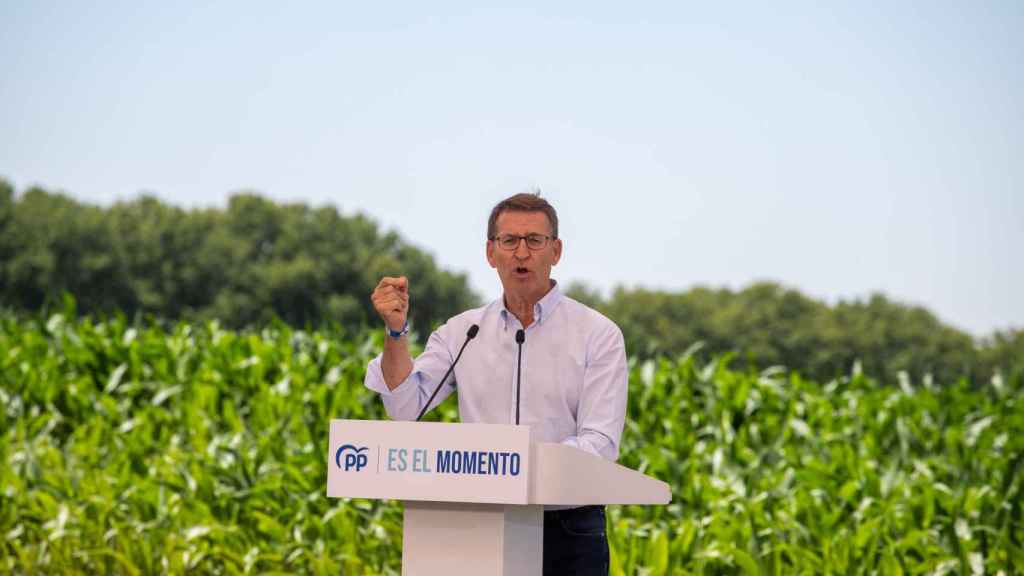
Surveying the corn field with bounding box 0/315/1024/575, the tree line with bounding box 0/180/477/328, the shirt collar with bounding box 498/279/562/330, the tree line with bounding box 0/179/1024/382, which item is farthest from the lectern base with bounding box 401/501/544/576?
the tree line with bounding box 0/180/477/328

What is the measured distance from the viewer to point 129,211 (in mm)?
57188

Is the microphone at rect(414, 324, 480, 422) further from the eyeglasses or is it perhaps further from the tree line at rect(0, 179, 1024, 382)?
the tree line at rect(0, 179, 1024, 382)

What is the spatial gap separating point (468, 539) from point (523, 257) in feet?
2.33

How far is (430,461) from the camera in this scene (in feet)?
9.37

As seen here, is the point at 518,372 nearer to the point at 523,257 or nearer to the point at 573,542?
the point at 523,257

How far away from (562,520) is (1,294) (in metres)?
50.7

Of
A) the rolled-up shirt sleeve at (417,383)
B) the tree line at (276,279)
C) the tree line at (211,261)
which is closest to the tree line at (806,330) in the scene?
the tree line at (276,279)

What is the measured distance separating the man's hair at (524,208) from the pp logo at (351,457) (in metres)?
0.67

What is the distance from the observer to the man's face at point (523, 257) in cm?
321

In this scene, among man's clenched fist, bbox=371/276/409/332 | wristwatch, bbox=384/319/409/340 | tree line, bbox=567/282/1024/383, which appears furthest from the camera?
tree line, bbox=567/282/1024/383

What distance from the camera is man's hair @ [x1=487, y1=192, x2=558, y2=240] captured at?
325cm

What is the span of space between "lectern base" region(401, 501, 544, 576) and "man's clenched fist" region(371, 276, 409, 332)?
17.1 inches

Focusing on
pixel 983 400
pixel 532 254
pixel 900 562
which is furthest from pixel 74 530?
pixel 983 400

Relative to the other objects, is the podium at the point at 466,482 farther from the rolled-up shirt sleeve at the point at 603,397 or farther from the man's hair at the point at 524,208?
the man's hair at the point at 524,208
